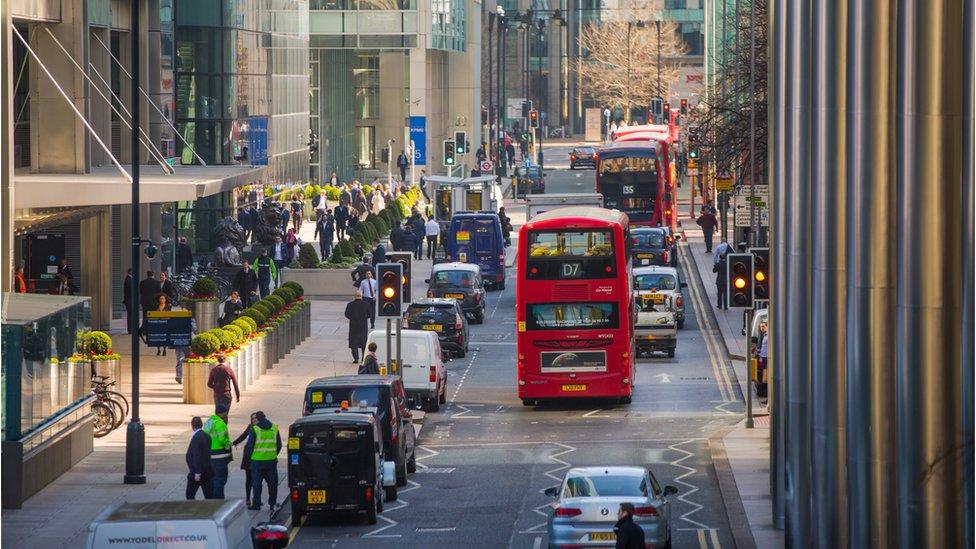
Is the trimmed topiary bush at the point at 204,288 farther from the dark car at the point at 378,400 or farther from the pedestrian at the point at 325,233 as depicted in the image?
the pedestrian at the point at 325,233

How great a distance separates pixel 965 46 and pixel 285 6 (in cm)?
6025

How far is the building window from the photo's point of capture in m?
109

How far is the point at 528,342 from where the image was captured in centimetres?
3797

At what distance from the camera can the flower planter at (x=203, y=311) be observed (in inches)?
1663

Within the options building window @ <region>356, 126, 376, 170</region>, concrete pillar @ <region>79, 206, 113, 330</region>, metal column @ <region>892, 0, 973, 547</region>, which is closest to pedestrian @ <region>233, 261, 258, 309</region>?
concrete pillar @ <region>79, 206, 113, 330</region>

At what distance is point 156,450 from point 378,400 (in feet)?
16.6

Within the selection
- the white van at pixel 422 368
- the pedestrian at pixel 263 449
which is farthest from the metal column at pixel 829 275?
the white van at pixel 422 368

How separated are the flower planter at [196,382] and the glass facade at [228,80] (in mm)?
27591

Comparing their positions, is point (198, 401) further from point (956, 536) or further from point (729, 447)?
point (956, 536)

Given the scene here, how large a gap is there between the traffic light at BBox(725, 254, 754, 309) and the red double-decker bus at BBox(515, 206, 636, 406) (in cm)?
450

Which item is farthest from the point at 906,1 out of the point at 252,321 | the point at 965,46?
the point at 252,321

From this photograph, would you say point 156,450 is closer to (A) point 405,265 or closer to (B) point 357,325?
(A) point 405,265

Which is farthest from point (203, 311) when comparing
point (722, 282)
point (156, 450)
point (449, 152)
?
point (449, 152)

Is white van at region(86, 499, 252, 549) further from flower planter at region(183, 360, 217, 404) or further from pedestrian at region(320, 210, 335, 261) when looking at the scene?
pedestrian at region(320, 210, 335, 261)
